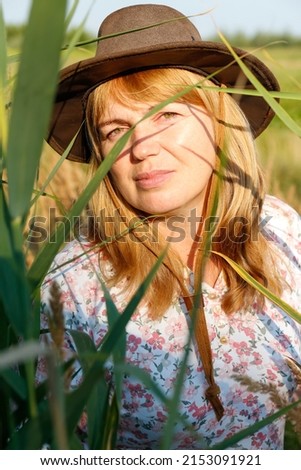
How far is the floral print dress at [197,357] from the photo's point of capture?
4.90 feet

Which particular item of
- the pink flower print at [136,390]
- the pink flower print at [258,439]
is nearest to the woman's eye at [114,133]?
the pink flower print at [136,390]

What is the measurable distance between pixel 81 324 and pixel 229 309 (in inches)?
12.3

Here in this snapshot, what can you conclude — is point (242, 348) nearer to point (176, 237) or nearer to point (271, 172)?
point (176, 237)

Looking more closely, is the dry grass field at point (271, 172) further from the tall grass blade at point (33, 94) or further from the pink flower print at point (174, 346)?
the tall grass blade at point (33, 94)

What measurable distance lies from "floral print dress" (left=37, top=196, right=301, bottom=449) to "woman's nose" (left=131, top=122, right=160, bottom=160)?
263 mm

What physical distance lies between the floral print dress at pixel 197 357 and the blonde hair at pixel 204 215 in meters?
0.03

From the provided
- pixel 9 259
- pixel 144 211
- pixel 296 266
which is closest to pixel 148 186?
pixel 144 211

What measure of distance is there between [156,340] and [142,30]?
0.63 m

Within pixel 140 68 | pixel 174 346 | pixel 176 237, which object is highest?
pixel 140 68

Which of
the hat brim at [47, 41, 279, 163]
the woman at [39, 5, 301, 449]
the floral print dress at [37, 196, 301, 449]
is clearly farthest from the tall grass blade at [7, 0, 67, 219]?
the floral print dress at [37, 196, 301, 449]

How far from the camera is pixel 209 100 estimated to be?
1.47 metres

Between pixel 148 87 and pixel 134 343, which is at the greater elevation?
pixel 148 87

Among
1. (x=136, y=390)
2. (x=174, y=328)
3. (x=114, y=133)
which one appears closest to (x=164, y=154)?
(x=114, y=133)

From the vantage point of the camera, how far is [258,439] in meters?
1.53
